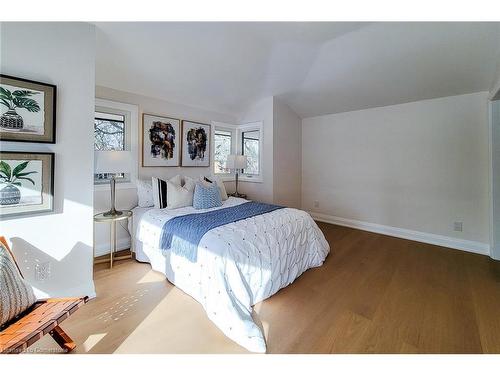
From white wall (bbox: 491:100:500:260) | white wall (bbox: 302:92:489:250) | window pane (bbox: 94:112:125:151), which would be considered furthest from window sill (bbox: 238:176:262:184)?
white wall (bbox: 491:100:500:260)

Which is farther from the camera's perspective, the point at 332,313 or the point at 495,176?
the point at 495,176

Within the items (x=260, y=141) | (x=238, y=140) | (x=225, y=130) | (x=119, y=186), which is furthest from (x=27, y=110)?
(x=238, y=140)

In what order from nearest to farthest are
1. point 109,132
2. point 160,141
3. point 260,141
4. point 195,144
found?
point 109,132 → point 160,141 → point 195,144 → point 260,141

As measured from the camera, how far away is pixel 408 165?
352 centimetres

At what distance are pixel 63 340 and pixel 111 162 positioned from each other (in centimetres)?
158

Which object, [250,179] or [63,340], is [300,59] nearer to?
[250,179]

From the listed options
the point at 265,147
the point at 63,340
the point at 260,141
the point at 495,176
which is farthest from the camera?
the point at 260,141

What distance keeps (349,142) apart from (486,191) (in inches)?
79.0

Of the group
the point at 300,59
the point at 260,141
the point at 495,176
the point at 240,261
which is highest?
the point at 300,59

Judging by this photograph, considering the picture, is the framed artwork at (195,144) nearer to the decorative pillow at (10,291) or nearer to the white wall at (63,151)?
the white wall at (63,151)

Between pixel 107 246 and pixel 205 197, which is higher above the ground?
pixel 205 197

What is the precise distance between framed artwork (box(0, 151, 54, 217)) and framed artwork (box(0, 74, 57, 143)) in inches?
5.2

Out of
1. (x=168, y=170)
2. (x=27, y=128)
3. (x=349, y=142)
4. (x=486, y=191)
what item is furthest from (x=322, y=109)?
(x=27, y=128)

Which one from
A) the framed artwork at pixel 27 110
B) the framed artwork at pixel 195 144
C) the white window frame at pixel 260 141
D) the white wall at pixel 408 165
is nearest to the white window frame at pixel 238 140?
the white window frame at pixel 260 141
